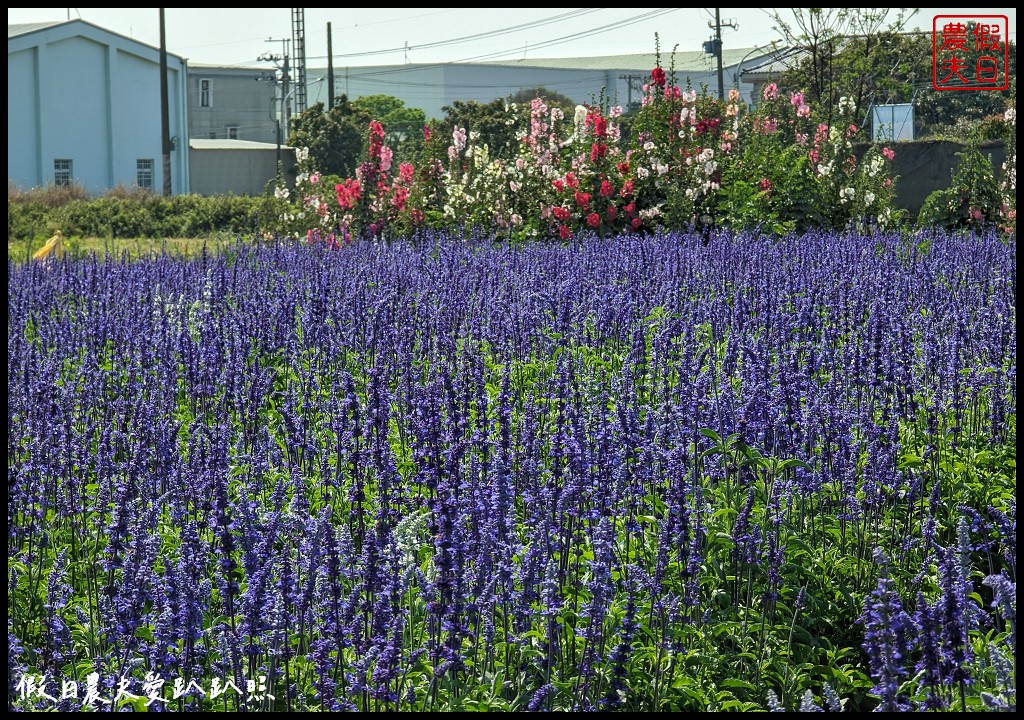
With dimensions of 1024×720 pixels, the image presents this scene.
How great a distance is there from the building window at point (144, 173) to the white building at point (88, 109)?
0.05m

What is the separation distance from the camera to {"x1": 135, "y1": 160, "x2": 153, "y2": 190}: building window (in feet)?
162

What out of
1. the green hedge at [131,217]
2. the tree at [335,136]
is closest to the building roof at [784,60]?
the green hedge at [131,217]

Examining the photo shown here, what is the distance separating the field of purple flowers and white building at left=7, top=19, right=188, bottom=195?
1524 inches

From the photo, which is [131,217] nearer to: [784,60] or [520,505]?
[784,60]

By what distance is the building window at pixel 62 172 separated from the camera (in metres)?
44.5

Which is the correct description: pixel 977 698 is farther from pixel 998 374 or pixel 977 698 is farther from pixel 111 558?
pixel 998 374

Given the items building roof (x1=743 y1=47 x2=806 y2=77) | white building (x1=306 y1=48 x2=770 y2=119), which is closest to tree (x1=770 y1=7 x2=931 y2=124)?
building roof (x1=743 y1=47 x2=806 y2=77)

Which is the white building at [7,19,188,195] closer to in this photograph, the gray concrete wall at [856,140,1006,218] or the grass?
the grass

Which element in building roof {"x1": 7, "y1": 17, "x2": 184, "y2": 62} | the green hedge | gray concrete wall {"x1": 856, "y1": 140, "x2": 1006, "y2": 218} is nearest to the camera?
gray concrete wall {"x1": 856, "y1": 140, "x2": 1006, "y2": 218}

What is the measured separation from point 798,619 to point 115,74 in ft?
158

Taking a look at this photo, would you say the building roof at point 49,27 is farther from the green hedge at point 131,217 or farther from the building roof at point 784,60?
the building roof at point 784,60

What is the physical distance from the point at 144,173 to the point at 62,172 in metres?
5.45

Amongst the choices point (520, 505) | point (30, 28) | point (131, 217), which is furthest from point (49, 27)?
point (520, 505)

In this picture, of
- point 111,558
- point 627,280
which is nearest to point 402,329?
point 627,280
